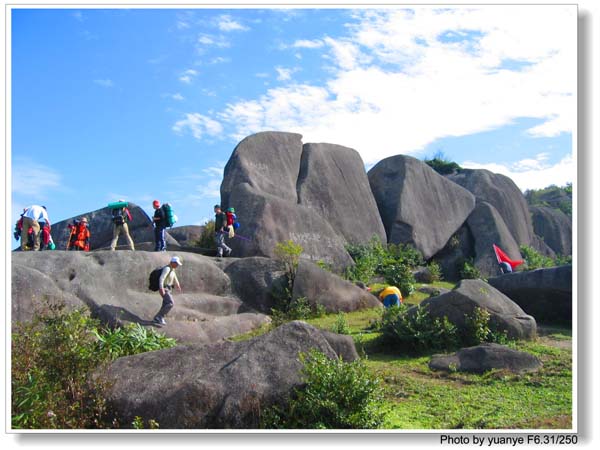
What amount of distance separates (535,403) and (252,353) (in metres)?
3.78

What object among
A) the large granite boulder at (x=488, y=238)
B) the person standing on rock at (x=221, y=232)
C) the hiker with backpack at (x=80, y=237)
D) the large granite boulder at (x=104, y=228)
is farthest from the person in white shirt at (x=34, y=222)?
the large granite boulder at (x=488, y=238)

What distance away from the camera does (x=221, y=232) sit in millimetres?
17719

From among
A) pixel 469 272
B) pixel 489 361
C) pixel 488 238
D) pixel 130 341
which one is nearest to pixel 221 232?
pixel 130 341

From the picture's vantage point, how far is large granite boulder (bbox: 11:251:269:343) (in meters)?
11.7

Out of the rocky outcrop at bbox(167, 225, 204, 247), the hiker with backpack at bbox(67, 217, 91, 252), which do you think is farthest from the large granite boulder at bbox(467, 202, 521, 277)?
the hiker with backpack at bbox(67, 217, 91, 252)

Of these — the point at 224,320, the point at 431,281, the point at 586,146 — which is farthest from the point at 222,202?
the point at 586,146

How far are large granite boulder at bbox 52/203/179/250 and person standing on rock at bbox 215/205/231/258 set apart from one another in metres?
4.43

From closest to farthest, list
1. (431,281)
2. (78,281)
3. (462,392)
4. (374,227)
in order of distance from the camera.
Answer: (462,392) → (78,281) → (431,281) → (374,227)

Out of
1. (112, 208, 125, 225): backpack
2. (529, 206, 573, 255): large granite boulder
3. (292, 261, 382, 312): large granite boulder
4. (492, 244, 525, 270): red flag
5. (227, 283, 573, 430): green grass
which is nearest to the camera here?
(227, 283, 573, 430): green grass

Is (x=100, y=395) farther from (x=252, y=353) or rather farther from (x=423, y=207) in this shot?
(x=423, y=207)

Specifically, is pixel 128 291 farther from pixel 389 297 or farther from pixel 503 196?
pixel 503 196

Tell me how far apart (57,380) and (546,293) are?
11.8 m

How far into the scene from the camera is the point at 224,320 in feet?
45.8

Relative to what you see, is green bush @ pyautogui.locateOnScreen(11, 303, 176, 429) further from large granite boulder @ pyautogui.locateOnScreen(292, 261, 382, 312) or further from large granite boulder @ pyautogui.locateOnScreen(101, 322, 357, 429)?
large granite boulder @ pyautogui.locateOnScreen(292, 261, 382, 312)
